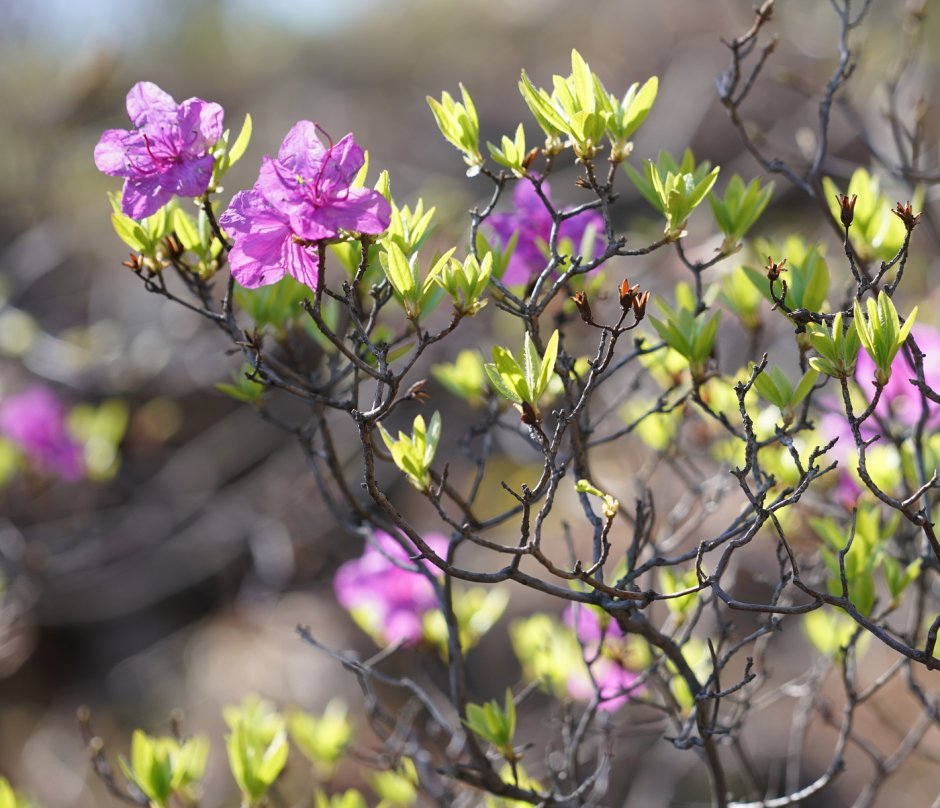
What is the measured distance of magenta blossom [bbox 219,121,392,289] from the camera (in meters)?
0.86

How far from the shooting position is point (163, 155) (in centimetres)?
98

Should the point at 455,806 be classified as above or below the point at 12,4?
below

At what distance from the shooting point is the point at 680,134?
557 cm

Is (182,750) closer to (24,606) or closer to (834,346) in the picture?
(834,346)

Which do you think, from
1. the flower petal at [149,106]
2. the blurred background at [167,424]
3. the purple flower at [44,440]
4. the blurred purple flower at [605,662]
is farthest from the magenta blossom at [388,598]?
the purple flower at [44,440]

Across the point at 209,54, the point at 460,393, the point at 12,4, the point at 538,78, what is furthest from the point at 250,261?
the point at 209,54

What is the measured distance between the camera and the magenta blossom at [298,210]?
86 centimetres

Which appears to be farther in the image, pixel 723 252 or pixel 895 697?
pixel 895 697

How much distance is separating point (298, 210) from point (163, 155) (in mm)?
225

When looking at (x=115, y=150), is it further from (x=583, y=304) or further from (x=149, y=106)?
(x=583, y=304)

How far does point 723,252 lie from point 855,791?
2845 millimetres

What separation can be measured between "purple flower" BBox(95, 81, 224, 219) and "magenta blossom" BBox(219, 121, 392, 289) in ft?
0.37

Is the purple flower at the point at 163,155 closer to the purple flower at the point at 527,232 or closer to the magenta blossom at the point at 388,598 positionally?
the purple flower at the point at 527,232

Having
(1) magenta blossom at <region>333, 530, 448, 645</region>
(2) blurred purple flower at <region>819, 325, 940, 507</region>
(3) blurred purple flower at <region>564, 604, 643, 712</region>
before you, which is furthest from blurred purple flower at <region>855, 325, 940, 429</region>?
(1) magenta blossom at <region>333, 530, 448, 645</region>
